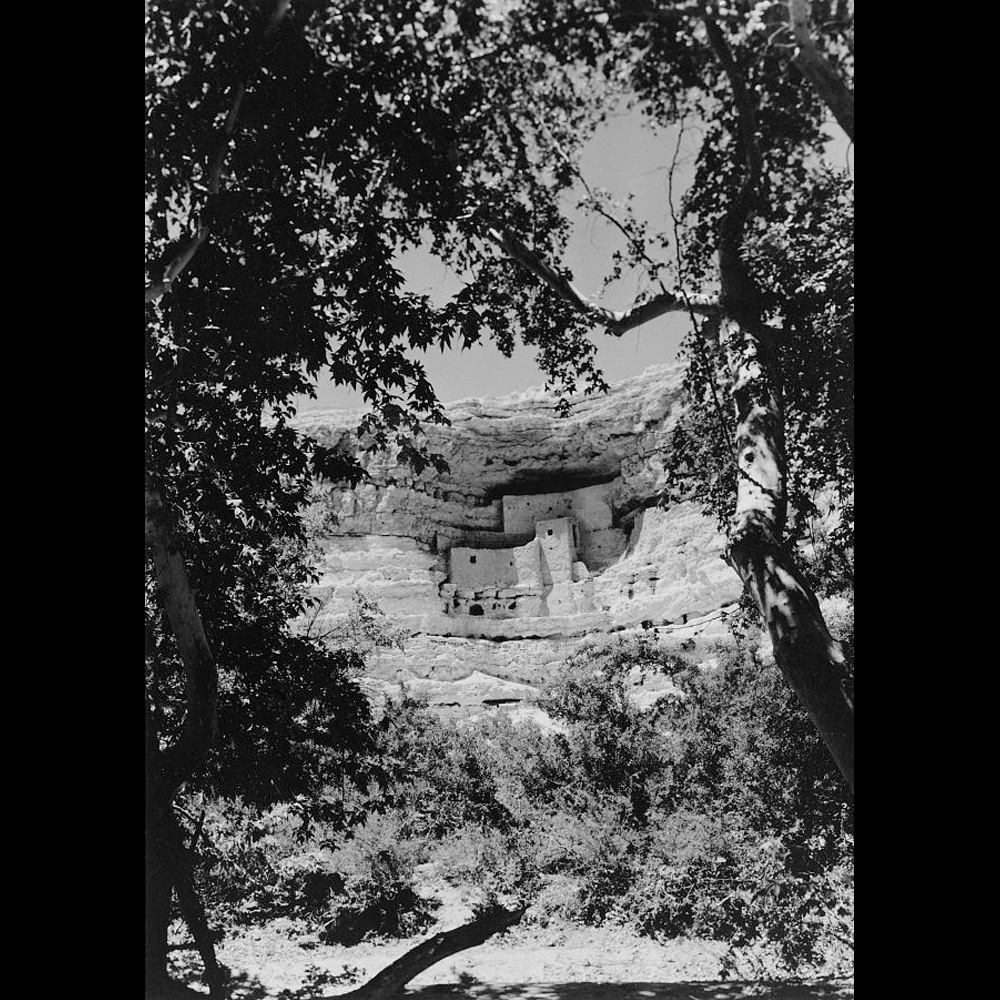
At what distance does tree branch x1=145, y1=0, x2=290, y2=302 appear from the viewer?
91.3 inches

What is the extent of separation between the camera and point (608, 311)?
3.26m

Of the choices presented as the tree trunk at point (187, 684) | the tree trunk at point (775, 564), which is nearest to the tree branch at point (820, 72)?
the tree trunk at point (775, 564)

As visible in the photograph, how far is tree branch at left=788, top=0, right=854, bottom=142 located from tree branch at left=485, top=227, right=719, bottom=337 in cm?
88

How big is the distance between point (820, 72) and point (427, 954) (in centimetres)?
335

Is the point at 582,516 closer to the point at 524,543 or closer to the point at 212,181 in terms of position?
the point at 524,543

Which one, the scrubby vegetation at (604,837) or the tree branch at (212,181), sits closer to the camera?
the tree branch at (212,181)

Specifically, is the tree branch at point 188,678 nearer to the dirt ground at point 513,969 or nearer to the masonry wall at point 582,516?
the dirt ground at point 513,969

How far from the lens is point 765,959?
3605 mm

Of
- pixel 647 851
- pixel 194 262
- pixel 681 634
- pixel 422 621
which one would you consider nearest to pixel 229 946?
pixel 647 851

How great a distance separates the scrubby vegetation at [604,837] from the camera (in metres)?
3.71

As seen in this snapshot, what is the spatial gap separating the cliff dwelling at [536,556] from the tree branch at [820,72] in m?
13.3

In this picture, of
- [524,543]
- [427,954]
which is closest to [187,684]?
[427,954]
